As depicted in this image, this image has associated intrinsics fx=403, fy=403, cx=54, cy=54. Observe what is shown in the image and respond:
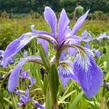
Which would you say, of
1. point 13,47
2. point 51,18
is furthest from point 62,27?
point 13,47

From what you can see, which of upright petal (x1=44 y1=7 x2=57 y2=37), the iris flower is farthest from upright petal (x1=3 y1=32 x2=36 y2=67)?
upright petal (x1=44 y1=7 x2=57 y2=37)

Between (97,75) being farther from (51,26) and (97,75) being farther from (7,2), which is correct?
(7,2)

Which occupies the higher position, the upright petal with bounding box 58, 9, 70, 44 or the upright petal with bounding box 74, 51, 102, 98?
the upright petal with bounding box 58, 9, 70, 44

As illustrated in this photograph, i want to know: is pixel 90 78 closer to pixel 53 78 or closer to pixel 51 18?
pixel 53 78

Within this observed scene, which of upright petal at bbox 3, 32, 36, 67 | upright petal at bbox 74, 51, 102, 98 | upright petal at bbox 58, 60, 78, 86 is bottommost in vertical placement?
upright petal at bbox 74, 51, 102, 98

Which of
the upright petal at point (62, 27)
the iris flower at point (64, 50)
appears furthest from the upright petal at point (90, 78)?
the upright petal at point (62, 27)

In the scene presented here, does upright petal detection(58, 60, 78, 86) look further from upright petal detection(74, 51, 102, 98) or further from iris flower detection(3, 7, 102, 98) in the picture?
upright petal detection(74, 51, 102, 98)

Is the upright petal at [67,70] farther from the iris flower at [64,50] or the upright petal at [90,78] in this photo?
the upright petal at [90,78]
